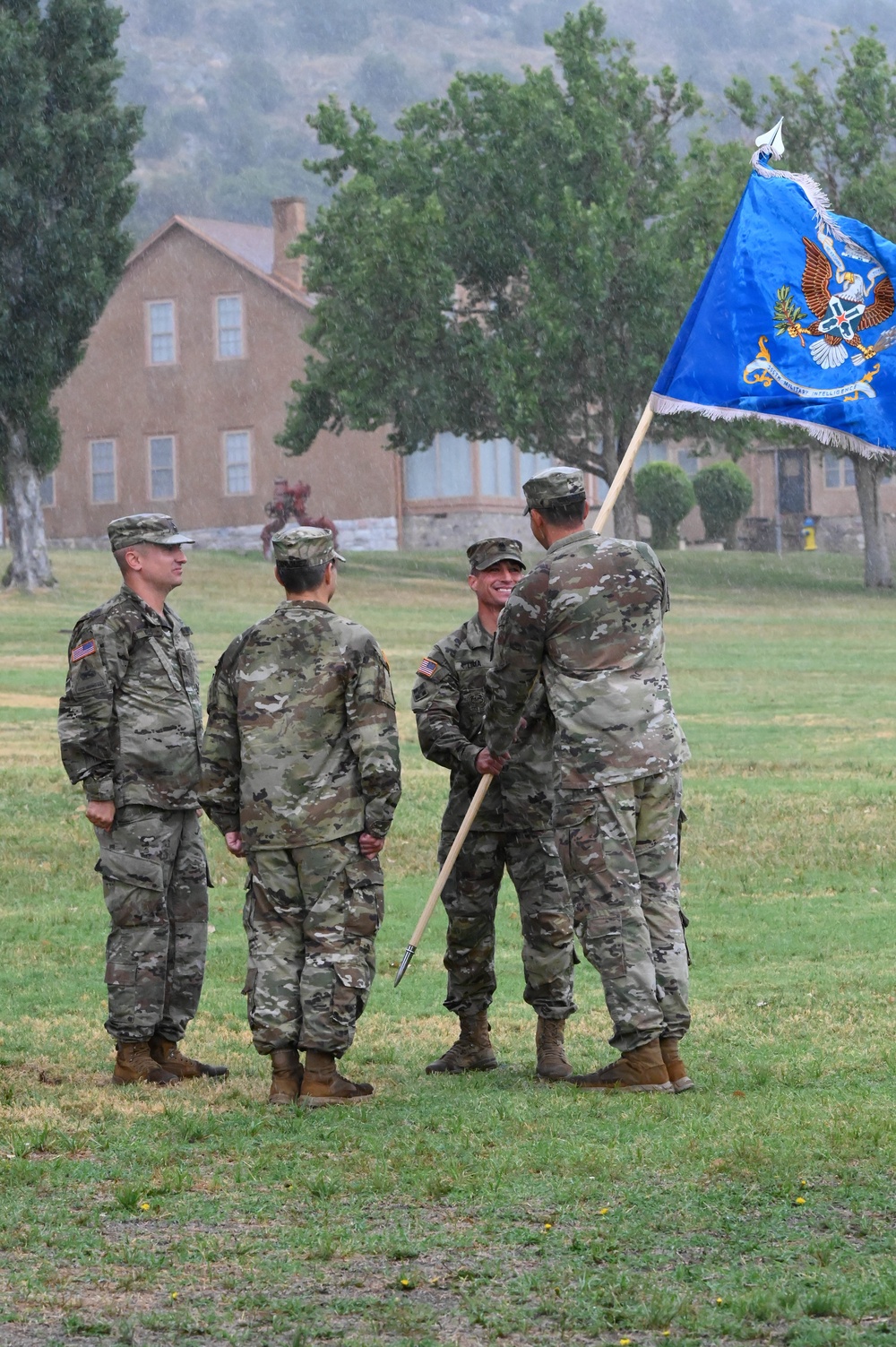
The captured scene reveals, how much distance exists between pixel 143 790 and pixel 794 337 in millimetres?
3408

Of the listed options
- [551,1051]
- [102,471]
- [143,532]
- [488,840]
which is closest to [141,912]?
[488,840]

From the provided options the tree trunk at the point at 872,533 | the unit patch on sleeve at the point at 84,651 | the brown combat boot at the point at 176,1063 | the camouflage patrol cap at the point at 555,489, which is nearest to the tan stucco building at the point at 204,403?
the tree trunk at the point at 872,533

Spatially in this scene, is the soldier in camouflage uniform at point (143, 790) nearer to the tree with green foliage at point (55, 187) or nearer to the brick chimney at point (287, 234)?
the tree with green foliage at point (55, 187)

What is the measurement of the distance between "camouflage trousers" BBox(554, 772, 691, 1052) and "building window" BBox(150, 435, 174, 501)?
44850 millimetres

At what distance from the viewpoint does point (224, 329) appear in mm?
49250

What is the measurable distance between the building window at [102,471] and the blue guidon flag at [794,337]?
146 feet

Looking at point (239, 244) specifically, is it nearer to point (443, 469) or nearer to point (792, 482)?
point (443, 469)

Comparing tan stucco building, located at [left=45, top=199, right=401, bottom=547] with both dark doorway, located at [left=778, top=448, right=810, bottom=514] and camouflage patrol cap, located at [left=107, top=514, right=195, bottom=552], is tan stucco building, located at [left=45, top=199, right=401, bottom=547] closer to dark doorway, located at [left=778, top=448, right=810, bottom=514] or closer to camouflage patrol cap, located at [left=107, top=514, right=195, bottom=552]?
dark doorway, located at [left=778, top=448, right=810, bottom=514]

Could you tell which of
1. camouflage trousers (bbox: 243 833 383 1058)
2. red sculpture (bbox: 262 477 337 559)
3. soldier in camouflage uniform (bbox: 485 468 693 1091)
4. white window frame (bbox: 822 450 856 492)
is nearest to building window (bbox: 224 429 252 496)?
red sculpture (bbox: 262 477 337 559)

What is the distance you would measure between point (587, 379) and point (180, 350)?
13.0 meters

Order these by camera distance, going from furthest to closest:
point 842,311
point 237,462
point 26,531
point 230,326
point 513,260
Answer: point 237,462
point 230,326
point 513,260
point 26,531
point 842,311

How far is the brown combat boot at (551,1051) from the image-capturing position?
23.9ft

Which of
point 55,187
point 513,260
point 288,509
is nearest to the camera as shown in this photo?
point 55,187

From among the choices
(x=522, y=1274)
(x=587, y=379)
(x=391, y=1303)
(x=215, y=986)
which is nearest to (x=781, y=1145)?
(x=522, y=1274)
